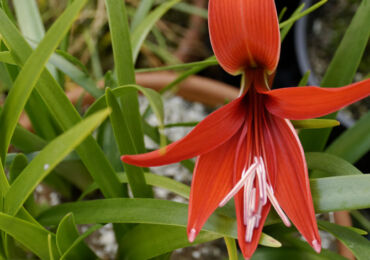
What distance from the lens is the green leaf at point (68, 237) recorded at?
614 millimetres

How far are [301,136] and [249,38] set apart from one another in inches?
11.9

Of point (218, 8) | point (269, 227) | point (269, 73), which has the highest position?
point (218, 8)

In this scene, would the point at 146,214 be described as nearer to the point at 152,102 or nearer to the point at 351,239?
the point at 152,102

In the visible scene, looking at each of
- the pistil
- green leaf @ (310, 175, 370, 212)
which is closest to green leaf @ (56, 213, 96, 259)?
the pistil

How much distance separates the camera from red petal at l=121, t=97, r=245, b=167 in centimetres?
52

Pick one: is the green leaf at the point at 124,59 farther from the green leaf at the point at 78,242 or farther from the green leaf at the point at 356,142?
the green leaf at the point at 356,142

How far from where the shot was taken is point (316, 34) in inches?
59.9

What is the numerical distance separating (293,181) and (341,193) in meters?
0.06

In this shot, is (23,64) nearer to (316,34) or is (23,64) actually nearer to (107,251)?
(107,251)

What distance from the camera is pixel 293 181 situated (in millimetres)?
588

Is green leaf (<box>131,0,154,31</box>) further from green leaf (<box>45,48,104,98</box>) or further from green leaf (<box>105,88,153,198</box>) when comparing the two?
green leaf (<box>105,88,153,198</box>)

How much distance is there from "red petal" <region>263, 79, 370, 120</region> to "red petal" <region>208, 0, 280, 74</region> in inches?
2.3

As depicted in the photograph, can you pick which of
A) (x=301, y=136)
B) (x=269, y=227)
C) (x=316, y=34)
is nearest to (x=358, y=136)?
(x=301, y=136)

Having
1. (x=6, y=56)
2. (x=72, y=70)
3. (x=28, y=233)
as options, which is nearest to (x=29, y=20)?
(x=72, y=70)
